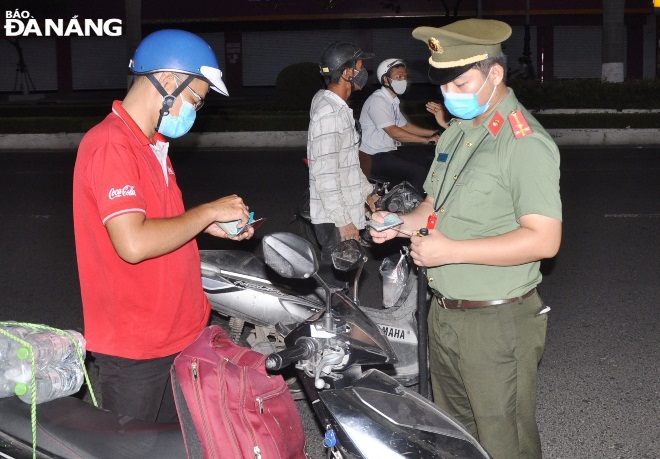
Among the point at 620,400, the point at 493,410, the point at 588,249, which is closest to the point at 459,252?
the point at 493,410

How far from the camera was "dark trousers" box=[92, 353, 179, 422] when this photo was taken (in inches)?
121

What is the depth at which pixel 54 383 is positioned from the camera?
2.63m

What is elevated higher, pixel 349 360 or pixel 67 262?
pixel 349 360

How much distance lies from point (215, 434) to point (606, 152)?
1327cm

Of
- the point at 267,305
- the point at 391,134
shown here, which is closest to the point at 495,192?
the point at 267,305

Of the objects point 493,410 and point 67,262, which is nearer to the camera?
point 493,410

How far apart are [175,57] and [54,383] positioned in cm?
111

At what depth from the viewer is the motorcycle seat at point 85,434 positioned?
2.52 meters

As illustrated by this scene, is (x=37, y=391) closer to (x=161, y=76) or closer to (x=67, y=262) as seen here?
(x=161, y=76)

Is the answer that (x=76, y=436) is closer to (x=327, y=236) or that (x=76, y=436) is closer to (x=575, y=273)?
(x=327, y=236)

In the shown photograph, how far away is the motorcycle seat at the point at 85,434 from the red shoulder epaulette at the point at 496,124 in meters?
1.36

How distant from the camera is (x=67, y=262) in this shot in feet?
26.0

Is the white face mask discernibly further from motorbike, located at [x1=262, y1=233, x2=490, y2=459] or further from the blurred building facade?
the blurred building facade

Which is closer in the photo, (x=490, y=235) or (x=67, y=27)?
(x=490, y=235)
